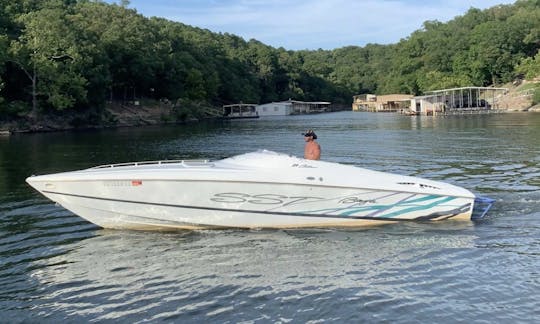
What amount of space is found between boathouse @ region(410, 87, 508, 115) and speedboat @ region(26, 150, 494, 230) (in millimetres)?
79984

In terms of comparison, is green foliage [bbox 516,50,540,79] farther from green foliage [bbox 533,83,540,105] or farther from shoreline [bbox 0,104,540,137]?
shoreline [bbox 0,104,540,137]

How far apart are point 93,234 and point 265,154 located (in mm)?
4164

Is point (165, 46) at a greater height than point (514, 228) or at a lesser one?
greater

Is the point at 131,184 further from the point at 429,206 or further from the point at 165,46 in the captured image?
the point at 165,46

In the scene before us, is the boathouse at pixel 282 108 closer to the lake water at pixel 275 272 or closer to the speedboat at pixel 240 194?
the lake water at pixel 275 272

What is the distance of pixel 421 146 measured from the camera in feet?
106

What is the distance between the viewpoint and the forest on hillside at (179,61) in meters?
63.8

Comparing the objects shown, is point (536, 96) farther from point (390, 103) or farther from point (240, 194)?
point (240, 194)

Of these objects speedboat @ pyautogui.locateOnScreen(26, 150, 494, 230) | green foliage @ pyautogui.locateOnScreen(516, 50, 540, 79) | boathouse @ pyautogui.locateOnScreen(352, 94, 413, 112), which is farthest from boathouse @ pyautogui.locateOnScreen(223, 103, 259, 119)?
speedboat @ pyautogui.locateOnScreen(26, 150, 494, 230)

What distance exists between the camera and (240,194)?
1148 cm

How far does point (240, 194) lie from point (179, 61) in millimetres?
97780

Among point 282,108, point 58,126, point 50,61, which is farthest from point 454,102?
point 50,61

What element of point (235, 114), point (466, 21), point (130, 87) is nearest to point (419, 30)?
point (466, 21)

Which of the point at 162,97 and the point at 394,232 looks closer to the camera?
the point at 394,232
